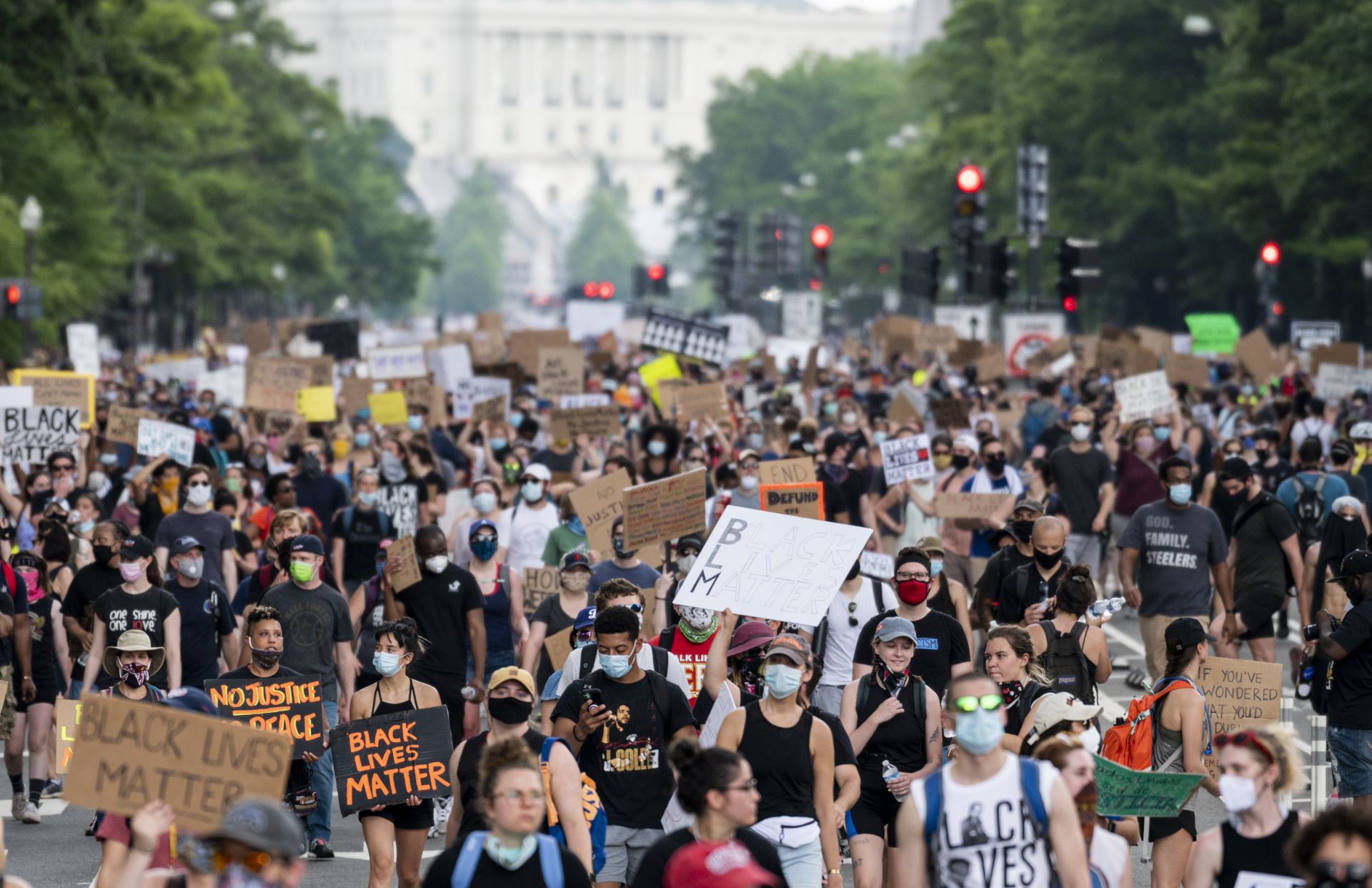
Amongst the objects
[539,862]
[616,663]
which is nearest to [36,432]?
[616,663]

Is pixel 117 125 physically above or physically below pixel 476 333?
above

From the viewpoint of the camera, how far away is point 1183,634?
9.36m

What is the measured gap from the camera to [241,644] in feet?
41.4

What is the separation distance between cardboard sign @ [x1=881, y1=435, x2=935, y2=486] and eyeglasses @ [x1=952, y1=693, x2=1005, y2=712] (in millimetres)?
10408

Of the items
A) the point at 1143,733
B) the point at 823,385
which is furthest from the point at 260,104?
the point at 1143,733

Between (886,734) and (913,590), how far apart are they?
3.30 ft

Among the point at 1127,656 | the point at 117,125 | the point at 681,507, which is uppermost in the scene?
the point at 117,125

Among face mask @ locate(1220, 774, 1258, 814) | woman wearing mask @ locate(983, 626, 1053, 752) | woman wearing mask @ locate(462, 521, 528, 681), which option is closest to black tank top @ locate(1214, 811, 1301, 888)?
face mask @ locate(1220, 774, 1258, 814)

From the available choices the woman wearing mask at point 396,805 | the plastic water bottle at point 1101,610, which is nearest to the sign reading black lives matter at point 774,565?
the plastic water bottle at point 1101,610

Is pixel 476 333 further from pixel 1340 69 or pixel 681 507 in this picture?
pixel 681 507

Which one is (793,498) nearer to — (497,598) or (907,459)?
(497,598)

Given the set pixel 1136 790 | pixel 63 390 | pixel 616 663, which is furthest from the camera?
pixel 63 390

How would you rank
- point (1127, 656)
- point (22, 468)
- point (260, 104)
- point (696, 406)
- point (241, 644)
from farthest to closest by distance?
point (260, 104), point (696, 406), point (22, 468), point (1127, 656), point (241, 644)

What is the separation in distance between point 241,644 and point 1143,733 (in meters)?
5.09
